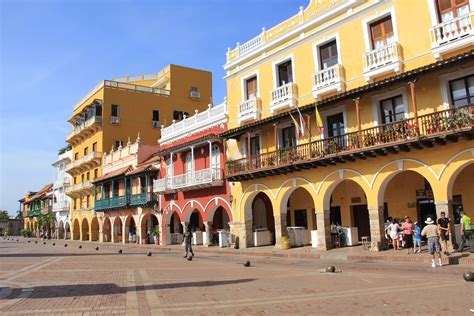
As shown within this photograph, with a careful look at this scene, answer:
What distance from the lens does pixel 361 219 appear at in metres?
22.1

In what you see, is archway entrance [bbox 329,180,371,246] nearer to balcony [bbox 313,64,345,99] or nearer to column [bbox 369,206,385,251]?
column [bbox 369,206,385,251]

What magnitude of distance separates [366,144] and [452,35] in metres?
5.16

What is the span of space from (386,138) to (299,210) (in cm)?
964

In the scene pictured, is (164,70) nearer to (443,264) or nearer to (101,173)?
(101,173)

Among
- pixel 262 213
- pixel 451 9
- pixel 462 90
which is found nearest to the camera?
Result: pixel 462 90

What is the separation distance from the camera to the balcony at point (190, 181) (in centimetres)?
2619

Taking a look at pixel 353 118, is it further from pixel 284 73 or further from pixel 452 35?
pixel 284 73

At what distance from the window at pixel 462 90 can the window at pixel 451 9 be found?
2.42 m

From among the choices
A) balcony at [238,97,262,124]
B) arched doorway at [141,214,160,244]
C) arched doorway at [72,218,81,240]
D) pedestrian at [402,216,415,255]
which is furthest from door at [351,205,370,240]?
arched doorway at [72,218,81,240]

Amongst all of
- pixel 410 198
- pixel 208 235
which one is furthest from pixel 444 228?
pixel 208 235

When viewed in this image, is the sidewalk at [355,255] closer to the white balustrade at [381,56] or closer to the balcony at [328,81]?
the balcony at [328,81]

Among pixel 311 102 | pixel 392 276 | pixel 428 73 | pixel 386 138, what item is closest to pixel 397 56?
pixel 428 73

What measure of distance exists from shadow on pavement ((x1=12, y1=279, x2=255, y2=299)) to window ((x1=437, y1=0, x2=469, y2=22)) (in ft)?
42.2

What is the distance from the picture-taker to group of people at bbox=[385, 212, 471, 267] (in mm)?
12930
